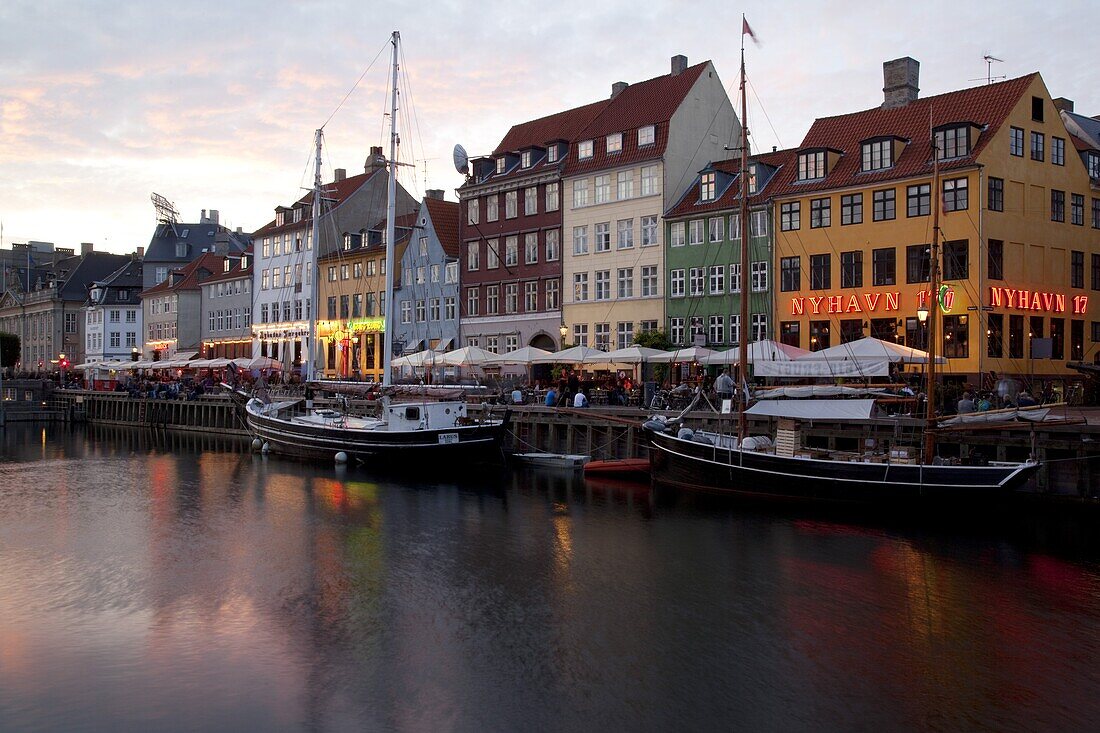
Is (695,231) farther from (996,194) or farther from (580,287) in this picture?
(996,194)

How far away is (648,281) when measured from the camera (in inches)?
2098

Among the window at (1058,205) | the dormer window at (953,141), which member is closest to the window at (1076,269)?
the window at (1058,205)

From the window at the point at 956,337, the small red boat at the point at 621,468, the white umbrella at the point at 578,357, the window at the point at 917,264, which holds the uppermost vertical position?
the window at the point at 917,264

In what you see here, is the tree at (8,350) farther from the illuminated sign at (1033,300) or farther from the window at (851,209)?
the illuminated sign at (1033,300)

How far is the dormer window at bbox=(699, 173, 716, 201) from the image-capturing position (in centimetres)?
5071

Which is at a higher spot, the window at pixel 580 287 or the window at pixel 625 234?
the window at pixel 625 234

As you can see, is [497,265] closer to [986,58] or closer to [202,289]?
[986,58]

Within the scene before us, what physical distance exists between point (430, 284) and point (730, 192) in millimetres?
23687

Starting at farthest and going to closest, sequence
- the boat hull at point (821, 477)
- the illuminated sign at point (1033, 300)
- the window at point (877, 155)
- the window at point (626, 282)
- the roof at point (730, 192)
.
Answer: the window at point (626, 282) → the roof at point (730, 192) → the window at point (877, 155) → the illuminated sign at point (1033, 300) → the boat hull at point (821, 477)

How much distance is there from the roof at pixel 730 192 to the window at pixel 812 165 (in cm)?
194

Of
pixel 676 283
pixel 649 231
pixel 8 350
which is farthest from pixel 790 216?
pixel 8 350

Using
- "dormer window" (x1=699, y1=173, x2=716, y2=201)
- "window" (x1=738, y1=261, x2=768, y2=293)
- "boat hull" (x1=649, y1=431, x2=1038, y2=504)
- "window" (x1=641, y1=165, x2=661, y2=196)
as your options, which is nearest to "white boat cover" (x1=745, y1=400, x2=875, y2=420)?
"boat hull" (x1=649, y1=431, x2=1038, y2=504)

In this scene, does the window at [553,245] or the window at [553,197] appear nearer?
the window at [553,245]

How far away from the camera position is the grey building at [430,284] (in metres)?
64.7
